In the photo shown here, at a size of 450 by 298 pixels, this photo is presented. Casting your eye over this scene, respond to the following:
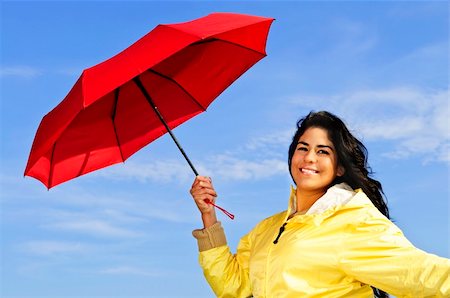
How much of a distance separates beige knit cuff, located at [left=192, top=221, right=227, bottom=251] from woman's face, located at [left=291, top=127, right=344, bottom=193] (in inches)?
31.8

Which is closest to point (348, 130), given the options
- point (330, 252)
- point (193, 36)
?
point (330, 252)

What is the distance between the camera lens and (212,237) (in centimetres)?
489

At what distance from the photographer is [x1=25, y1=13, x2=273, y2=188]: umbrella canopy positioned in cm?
500

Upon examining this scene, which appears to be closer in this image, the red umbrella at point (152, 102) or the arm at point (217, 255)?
the arm at point (217, 255)

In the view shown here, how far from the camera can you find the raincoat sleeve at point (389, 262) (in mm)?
3496

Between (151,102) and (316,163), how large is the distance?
143cm

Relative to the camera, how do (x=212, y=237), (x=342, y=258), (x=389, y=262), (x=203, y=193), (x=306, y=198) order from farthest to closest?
1. (x=212, y=237)
2. (x=203, y=193)
3. (x=306, y=198)
4. (x=342, y=258)
5. (x=389, y=262)

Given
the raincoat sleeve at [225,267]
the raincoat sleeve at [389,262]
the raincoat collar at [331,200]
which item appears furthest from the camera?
the raincoat sleeve at [225,267]

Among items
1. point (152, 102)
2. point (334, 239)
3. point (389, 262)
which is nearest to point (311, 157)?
point (334, 239)

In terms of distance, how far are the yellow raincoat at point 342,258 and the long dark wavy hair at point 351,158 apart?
0.09m

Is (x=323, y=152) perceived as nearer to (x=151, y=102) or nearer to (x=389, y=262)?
(x=389, y=262)

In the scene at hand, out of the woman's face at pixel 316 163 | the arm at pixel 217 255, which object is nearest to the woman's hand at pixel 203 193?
the arm at pixel 217 255

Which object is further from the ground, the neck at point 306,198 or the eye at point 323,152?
the eye at point 323,152

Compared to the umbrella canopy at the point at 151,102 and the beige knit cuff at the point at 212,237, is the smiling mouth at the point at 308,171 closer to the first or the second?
the beige knit cuff at the point at 212,237
